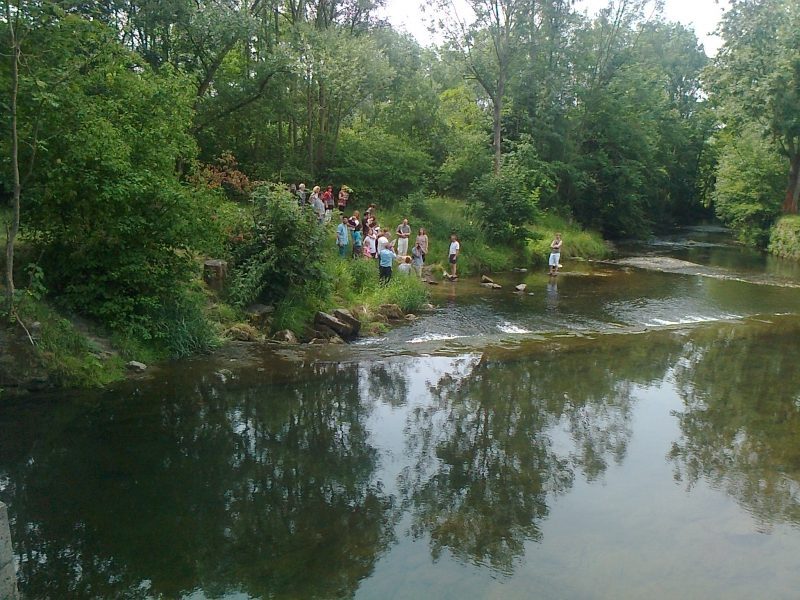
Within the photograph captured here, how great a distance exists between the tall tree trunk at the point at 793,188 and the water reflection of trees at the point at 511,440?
28.8 meters

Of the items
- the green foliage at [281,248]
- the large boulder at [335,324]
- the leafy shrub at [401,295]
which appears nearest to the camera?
the large boulder at [335,324]

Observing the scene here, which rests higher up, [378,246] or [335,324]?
[378,246]

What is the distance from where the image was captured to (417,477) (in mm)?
7598

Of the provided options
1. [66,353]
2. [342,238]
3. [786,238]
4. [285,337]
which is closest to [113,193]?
[66,353]

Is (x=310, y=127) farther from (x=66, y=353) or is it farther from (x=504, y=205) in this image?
(x=66, y=353)

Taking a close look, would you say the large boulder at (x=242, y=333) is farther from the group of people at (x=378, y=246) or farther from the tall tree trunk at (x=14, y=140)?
the group of people at (x=378, y=246)

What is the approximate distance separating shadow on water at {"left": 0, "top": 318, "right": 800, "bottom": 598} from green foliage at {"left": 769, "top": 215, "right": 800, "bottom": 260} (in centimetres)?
2393

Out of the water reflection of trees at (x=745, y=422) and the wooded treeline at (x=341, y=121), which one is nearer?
the water reflection of trees at (x=745, y=422)

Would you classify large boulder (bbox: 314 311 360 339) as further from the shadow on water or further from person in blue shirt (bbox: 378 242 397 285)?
person in blue shirt (bbox: 378 242 397 285)

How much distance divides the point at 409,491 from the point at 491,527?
42.8 inches

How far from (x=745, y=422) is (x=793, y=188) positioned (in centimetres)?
3287

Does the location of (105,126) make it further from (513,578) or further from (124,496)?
(513,578)

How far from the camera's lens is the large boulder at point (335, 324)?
14219 mm

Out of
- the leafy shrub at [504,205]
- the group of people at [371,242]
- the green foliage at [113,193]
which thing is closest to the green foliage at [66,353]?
the green foliage at [113,193]
